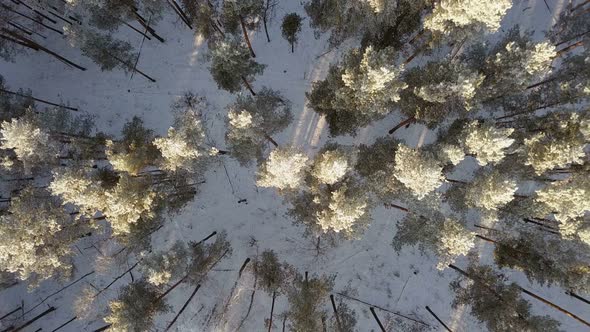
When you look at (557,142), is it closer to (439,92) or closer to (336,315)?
(439,92)

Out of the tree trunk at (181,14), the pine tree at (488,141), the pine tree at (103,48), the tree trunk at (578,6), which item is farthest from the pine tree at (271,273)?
the tree trunk at (578,6)

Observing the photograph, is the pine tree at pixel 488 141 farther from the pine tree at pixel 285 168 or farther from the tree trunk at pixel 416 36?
the pine tree at pixel 285 168

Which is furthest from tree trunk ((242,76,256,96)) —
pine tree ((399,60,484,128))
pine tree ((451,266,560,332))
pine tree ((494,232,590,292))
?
pine tree ((494,232,590,292))

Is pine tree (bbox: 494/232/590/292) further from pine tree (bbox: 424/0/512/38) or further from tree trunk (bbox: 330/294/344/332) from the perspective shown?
pine tree (bbox: 424/0/512/38)

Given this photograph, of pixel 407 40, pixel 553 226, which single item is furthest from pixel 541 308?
pixel 407 40

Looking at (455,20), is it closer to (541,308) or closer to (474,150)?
(474,150)

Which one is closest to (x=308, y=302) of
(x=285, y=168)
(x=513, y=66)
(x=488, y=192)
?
(x=285, y=168)
